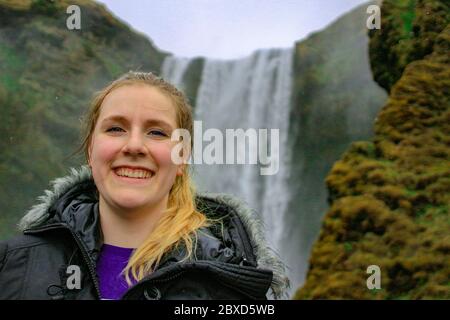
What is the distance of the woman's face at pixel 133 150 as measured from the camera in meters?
0.92

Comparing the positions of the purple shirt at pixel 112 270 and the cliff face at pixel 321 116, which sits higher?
the cliff face at pixel 321 116

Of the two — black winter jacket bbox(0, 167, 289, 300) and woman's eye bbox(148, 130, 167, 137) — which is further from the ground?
woman's eye bbox(148, 130, 167, 137)

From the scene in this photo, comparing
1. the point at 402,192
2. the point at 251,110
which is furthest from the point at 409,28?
the point at 251,110

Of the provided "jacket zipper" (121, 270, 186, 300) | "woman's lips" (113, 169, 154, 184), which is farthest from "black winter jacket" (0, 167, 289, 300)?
"woman's lips" (113, 169, 154, 184)

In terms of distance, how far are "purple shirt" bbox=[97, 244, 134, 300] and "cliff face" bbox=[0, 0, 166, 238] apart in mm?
2012

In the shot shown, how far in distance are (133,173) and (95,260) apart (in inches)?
5.9

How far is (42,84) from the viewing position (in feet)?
10.2

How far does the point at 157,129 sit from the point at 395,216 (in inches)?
74.9

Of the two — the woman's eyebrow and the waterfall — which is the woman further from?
the waterfall

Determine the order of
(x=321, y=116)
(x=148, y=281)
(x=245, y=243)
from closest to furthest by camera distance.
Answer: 1. (x=148, y=281)
2. (x=245, y=243)
3. (x=321, y=116)

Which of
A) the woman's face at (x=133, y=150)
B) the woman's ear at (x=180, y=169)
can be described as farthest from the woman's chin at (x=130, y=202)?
the woman's ear at (x=180, y=169)

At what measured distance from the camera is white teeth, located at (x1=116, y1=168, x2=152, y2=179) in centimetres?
92

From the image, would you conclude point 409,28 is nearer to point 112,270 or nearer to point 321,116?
point 321,116

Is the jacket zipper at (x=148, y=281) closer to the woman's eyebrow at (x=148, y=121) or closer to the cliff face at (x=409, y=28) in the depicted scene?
the woman's eyebrow at (x=148, y=121)
